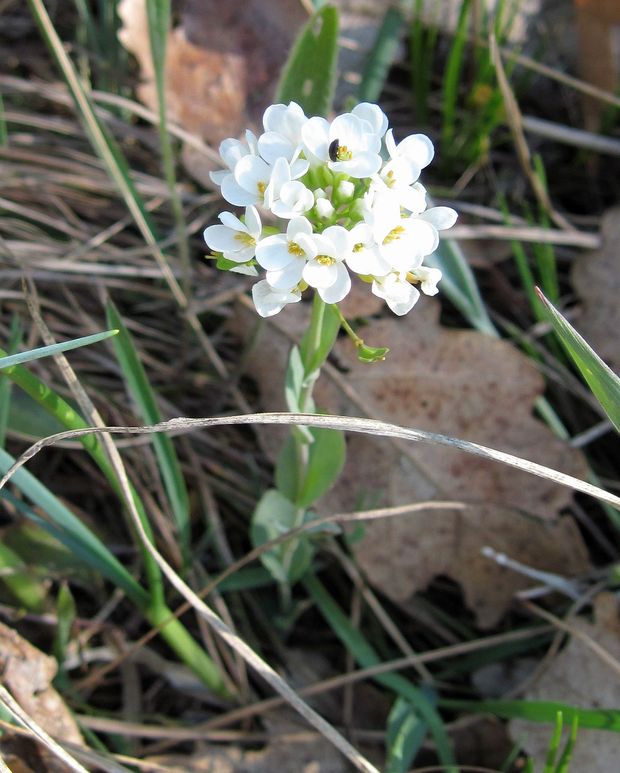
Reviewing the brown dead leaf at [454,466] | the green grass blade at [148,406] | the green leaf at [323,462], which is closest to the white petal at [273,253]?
→ the green grass blade at [148,406]

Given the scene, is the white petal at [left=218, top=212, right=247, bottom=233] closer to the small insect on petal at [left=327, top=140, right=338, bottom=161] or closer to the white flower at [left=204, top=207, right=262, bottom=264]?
the white flower at [left=204, top=207, right=262, bottom=264]

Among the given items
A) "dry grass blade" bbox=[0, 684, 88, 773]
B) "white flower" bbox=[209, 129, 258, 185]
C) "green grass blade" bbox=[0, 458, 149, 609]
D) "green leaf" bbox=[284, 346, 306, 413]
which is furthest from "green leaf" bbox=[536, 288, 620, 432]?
"dry grass blade" bbox=[0, 684, 88, 773]

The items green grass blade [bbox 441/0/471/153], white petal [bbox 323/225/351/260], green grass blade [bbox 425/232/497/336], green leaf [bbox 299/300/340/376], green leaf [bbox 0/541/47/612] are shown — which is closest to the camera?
white petal [bbox 323/225/351/260]

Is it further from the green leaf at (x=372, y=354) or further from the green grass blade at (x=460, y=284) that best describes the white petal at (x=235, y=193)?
the green grass blade at (x=460, y=284)

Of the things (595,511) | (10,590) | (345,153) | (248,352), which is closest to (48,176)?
(248,352)

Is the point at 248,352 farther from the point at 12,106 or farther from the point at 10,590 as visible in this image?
the point at 12,106

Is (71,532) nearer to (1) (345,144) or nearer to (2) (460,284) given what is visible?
(1) (345,144)
